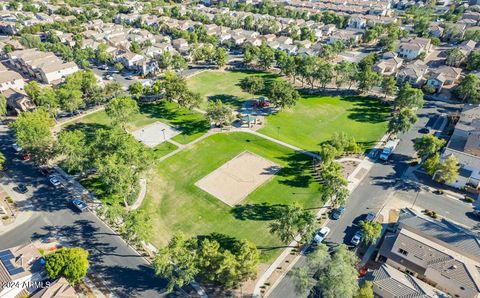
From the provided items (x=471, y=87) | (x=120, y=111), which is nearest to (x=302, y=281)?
(x=120, y=111)

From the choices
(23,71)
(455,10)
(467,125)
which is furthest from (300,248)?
(455,10)

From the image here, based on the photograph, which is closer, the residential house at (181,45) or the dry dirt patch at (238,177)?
the dry dirt patch at (238,177)

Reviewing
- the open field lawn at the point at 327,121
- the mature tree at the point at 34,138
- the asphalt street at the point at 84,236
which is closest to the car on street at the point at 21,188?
the asphalt street at the point at 84,236

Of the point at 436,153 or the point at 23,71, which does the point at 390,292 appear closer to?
the point at 436,153

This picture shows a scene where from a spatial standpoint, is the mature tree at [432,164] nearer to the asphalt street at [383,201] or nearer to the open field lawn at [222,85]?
the asphalt street at [383,201]

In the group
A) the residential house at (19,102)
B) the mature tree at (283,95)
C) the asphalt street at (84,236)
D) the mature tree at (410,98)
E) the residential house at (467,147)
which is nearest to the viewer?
the asphalt street at (84,236)

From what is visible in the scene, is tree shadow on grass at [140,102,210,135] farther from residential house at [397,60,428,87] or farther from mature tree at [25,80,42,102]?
residential house at [397,60,428,87]
